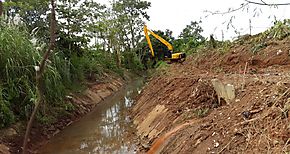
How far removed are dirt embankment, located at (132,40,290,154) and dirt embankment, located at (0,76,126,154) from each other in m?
2.59

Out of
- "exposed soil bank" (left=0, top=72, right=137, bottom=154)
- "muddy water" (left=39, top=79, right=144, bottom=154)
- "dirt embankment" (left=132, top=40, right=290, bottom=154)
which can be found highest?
"dirt embankment" (left=132, top=40, right=290, bottom=154)

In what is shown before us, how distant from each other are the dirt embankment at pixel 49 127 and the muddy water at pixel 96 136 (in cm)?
20

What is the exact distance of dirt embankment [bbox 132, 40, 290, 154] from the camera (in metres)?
3.17

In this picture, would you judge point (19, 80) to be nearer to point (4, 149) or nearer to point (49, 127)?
point (49, 127)

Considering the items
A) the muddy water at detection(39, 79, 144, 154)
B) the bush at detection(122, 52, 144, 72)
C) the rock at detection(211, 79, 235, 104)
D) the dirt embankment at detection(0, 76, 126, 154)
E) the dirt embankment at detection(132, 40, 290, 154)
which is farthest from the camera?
the bush at detection(122, 52, 144, 72)

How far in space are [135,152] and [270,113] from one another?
3909mm

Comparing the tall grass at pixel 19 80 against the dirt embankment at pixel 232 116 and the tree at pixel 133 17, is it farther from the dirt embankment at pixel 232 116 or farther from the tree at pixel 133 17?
the tree at pixel 133 17

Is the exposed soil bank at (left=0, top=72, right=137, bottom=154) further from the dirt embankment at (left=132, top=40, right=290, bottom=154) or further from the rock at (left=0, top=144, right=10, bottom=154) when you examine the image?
the dirt embankment at (left=132, top=40, right=290, bottom=154)

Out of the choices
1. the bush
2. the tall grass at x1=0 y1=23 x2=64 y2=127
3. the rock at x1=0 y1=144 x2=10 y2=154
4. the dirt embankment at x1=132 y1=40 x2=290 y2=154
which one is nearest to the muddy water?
the dirt embankment at x1=132 y1=40 x2=290 y2=154

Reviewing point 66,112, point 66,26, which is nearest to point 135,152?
point 66,112

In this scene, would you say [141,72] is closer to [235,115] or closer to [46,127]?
[46,127]

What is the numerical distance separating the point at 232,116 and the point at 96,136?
18.5ft

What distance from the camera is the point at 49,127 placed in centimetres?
909

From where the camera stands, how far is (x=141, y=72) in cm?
3356
